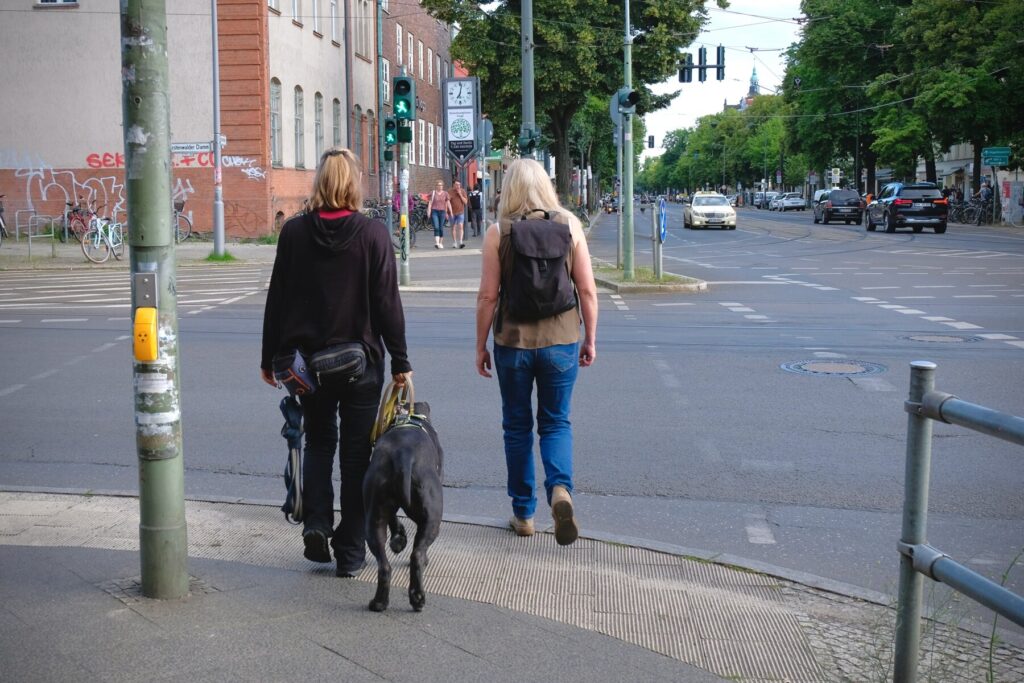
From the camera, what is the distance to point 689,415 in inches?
353

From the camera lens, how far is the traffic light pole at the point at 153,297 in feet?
14.7

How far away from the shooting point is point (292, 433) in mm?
5004

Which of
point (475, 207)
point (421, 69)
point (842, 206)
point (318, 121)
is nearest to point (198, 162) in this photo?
point (318, 121)

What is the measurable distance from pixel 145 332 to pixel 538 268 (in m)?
1.81

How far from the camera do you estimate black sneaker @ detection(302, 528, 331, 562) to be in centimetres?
508

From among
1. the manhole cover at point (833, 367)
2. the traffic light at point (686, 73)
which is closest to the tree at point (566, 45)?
the traffic light at point (686, 73)

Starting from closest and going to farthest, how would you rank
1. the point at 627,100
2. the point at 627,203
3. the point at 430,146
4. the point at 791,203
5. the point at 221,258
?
the point at 627,100, the point at 627,203, the point at 221,258, the point at 430,146, the point at 791,203

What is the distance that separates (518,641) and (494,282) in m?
1.93

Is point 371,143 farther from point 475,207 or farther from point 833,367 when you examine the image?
point 833,367

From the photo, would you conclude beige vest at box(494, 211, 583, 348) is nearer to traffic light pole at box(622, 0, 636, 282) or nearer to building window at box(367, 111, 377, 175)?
traffic light pole at box(622, 0, 636, 282)

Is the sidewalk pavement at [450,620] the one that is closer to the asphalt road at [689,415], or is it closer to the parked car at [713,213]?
the asphalt road at [689,415]

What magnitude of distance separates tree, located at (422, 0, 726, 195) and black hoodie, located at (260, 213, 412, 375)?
41.8 m

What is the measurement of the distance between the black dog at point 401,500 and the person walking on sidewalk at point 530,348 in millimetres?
967

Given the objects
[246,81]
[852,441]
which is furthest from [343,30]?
[852,441]
